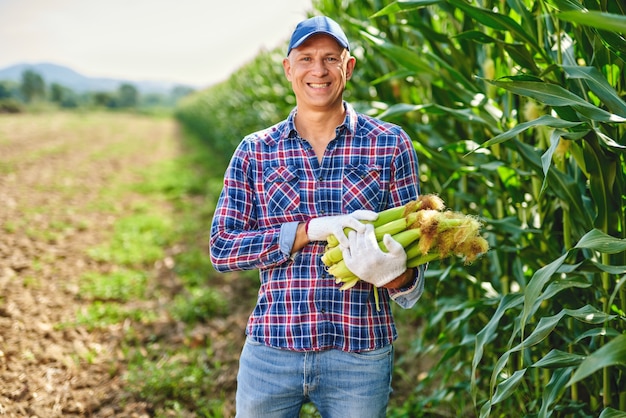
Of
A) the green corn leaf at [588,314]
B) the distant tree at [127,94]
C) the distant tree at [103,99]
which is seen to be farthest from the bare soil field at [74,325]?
the distant tree at [127,94]

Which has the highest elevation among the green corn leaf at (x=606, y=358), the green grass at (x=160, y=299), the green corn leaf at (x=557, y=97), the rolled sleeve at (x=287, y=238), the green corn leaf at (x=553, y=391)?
the green corn leaf at (x=557, y=97)

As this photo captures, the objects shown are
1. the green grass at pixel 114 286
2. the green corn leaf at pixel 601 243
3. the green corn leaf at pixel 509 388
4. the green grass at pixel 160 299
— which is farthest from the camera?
the green grass at pixel 114 286

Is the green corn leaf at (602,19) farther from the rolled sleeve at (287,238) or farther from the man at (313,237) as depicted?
the rolled sleeve at (287,238)

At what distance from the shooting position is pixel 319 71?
1.64 meters

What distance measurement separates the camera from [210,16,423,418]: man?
166 cm

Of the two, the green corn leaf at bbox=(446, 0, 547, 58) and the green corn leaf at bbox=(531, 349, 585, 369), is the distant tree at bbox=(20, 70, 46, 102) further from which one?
the green corn leaf at bbox=(531, 349, 585, 369)

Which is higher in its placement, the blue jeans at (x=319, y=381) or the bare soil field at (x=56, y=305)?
the blue jeans at (x=319, y=381)

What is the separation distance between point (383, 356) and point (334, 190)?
52cm

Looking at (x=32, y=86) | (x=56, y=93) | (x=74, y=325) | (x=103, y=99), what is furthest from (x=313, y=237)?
(x=56, y=93)

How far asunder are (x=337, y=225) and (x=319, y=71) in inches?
18.2

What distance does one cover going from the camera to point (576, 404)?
6.31 ft

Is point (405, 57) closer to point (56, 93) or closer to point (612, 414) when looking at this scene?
point (612, 414)

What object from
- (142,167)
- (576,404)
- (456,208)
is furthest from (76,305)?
(142,167)

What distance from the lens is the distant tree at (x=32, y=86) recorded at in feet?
255
